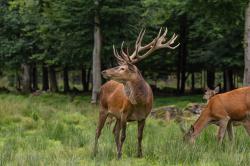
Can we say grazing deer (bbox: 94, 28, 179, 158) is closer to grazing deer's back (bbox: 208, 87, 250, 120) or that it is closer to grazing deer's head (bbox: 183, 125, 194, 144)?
grazing deer's head (bbox: 183, 125, 194, 144)

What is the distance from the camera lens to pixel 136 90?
8.72 m

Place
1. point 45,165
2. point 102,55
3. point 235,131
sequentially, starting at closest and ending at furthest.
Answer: point 45,165 < point 235,131 < point 102,55

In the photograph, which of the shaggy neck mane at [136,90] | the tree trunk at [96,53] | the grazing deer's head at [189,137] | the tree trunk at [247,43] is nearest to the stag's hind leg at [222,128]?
the grazing deer's head at [189,137]

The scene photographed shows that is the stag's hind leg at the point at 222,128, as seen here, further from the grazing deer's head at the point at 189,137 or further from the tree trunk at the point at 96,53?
the tree trunk at the point at 96,53

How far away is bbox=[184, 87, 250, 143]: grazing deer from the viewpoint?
10531mm

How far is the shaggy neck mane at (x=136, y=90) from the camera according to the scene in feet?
28.6

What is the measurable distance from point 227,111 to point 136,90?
2752mm

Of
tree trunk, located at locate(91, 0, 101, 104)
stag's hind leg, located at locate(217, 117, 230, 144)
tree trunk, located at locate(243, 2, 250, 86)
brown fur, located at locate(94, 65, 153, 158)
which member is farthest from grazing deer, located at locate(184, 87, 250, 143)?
tree trunk, located at locate(91, 0, 101, 104)

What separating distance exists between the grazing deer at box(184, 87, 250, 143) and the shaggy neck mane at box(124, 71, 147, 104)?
2045 mm

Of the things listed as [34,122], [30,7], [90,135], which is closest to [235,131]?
[90,135]

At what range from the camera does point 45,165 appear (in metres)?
7.43

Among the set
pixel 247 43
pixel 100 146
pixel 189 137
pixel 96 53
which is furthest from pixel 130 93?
pixel 96 53

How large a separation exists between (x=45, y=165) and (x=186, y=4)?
879 cm

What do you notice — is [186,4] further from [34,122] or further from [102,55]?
[102,55]
